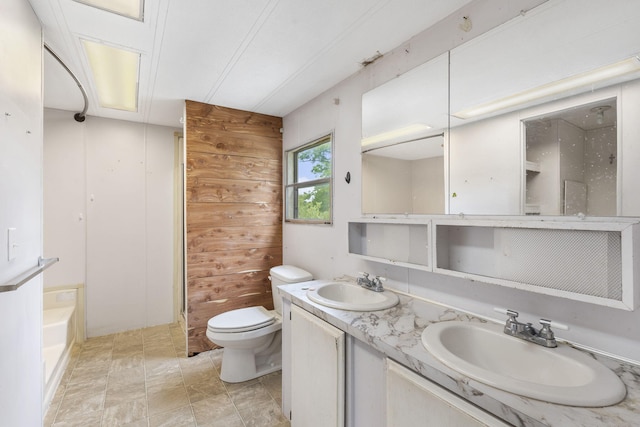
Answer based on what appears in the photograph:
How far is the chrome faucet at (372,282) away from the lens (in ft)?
5.53

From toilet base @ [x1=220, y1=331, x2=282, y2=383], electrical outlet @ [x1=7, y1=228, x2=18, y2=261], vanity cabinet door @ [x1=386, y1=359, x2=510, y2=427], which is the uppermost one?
electrical outlet @ [x1=7, y1=228, x2=18, y2=261]

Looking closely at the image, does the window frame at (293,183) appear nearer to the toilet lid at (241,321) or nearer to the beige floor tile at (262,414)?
the toilet lid at (241,321)

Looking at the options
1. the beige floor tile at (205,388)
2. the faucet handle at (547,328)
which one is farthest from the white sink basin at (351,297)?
the beige floor tile at (205,388)

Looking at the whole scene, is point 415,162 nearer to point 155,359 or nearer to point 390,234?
point 390,234

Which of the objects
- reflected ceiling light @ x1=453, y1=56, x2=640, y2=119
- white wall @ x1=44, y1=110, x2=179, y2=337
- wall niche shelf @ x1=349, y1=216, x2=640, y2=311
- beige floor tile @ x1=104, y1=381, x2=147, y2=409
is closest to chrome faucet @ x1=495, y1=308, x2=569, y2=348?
wall niche shelf @ x1=349, y1=216, x2=640, y2=311

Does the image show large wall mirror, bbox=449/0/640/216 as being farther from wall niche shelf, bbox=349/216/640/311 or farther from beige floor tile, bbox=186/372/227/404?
beige floor tile, bbox=186/372/227/404

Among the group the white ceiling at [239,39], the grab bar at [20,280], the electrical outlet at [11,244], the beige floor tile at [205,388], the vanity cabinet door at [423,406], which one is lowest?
the beige floor tile at [205,388]

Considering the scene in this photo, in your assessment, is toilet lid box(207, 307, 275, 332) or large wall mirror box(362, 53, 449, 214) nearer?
large wall mirror box(362, 53, 449, 214)

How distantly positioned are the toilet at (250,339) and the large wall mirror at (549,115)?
4.94 ft

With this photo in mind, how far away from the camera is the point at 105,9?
55.7 inches

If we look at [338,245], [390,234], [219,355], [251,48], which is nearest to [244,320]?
[219,355]

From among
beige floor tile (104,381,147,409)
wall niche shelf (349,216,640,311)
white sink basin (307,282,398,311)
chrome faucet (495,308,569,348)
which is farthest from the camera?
beige floor tile (104,381,147,409)

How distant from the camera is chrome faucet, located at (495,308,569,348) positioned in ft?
3.28

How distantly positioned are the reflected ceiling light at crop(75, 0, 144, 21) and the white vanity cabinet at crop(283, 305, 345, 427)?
5.60 ft
